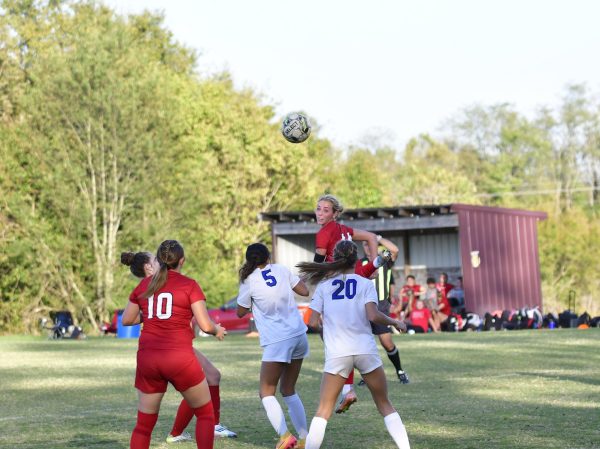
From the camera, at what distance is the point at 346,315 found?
7.76 meters

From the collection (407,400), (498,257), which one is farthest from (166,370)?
(498,257)

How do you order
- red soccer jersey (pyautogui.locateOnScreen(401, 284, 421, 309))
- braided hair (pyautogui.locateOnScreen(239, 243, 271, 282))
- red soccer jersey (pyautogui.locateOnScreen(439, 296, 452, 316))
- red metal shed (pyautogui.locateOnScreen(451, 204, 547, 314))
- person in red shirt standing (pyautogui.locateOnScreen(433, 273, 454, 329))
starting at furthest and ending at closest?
red metal shed (pyautogui.locateOnScreen(451, 204, 547, 314)) → red soccer jersey (pyautogui.locateOnScreen(439, 296, 452, 316)) → person in red shirt standing (pyautogui.locateOnScreen(433, 273, 454, 329)) → red soccer jersey (pyautogui.locateOnScreen(401, 284, 421, 309)) → braided hair (pyautogui.locateOnScreen(239, 243, 271, 282))

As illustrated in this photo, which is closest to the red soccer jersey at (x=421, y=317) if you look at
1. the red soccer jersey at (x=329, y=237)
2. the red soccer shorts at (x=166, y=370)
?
the red soccer jersey at (x=329, y=237)

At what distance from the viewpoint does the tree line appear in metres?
40.7

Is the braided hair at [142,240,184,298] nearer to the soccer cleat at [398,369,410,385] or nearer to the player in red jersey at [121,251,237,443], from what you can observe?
the player in red jersey at [121,251,237,443]

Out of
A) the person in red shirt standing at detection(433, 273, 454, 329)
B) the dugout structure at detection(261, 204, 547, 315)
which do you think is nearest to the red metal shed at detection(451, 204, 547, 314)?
the dugout structure at detection(261, 204, 547, 315)

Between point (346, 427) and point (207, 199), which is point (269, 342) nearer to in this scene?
point (346, 427)

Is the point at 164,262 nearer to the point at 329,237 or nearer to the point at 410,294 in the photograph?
the point at 329,237

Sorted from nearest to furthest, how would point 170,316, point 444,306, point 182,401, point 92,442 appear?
1. point 170,316
2. point 182,401
3. point 92,442
4. point 444,306

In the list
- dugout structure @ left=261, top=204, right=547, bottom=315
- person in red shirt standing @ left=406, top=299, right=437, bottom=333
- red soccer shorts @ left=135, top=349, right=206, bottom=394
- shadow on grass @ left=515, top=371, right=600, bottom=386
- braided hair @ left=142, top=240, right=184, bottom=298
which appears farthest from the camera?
dugout structure @ left=261, top=204, right=547, bottom=315

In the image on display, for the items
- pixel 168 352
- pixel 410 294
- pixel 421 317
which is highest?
pixel 410 294

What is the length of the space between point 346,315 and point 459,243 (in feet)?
87.0

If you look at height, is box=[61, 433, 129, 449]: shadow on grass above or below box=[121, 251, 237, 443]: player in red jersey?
below

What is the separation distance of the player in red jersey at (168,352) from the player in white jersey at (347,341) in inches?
32.4
